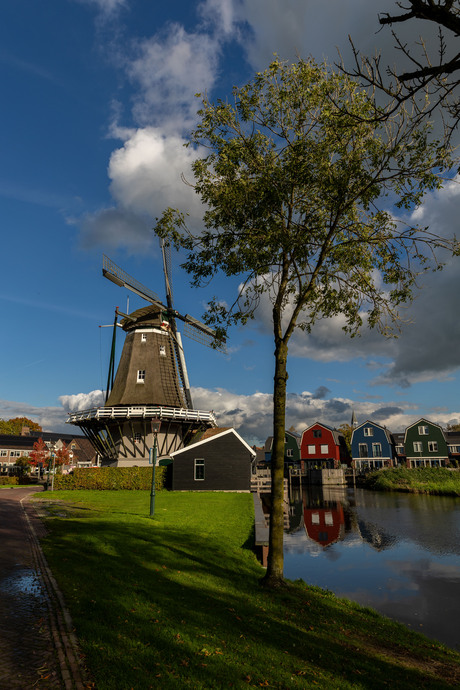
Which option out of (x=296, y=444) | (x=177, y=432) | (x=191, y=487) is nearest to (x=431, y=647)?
(x=191, y=487)

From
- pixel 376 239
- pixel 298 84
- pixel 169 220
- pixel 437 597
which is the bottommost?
pixel 437 597

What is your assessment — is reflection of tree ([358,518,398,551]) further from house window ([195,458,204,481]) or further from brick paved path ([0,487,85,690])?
brick paved path ([0,487,85,690])

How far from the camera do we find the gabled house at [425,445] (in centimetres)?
7462

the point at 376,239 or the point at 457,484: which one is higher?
the point at 376,239

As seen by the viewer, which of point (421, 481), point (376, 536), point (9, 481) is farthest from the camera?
point (9, 481)

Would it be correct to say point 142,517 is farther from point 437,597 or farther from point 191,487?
point 191,487

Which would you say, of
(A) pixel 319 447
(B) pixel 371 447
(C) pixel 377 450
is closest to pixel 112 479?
(A) pixel 319 447

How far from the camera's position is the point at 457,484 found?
46938 millimetres

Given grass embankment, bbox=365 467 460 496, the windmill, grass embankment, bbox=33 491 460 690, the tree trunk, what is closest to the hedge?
the windmill

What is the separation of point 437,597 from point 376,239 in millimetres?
11931

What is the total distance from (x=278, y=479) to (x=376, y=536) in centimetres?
1710

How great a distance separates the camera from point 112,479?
40.0m

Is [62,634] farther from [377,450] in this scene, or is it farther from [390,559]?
[377,450]

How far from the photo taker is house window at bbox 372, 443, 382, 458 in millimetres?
78562
